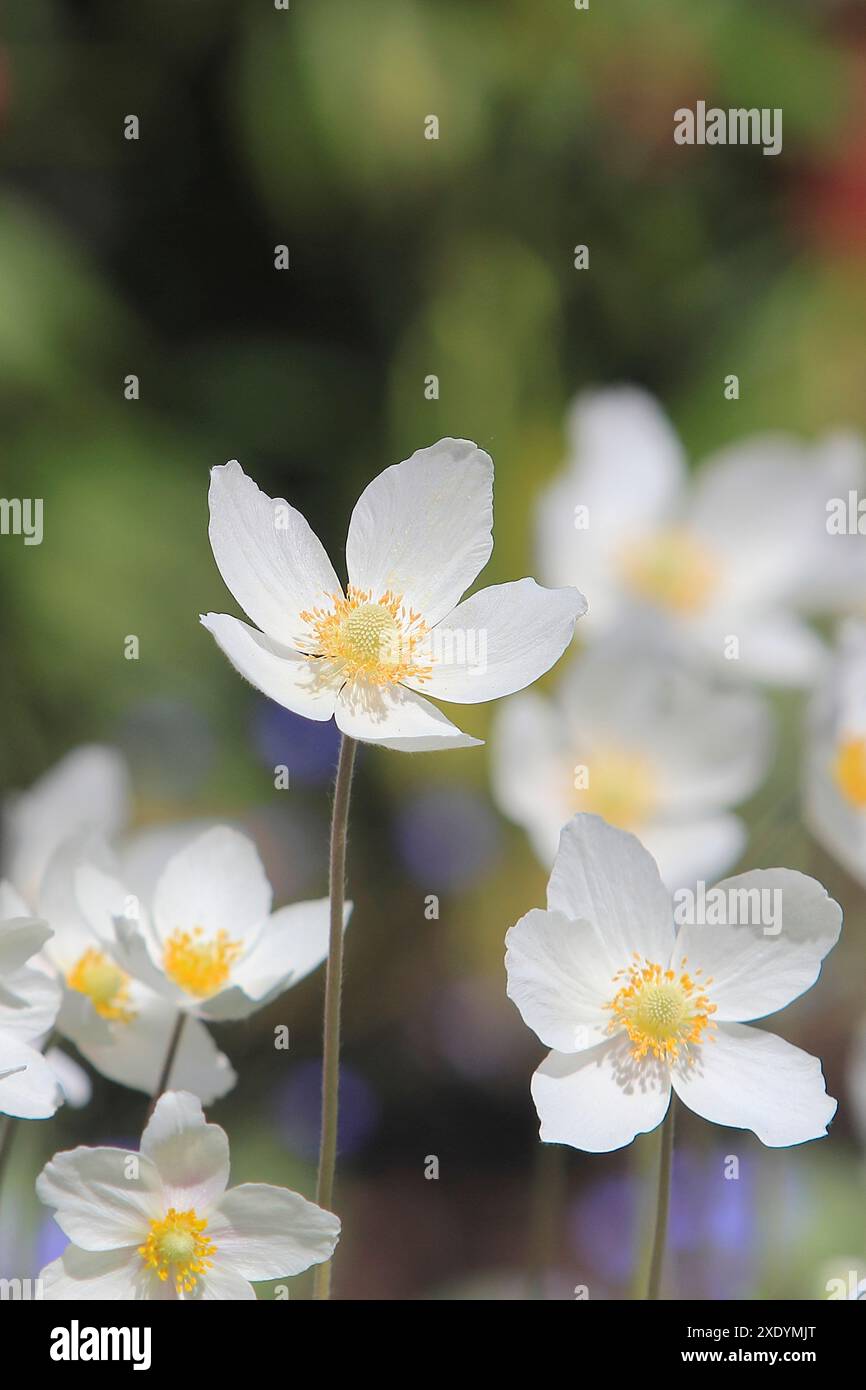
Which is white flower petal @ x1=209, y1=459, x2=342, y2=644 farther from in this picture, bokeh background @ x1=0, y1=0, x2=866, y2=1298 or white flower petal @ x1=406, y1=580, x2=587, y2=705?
bokeh background @ x1=0, y1=0, x2=866, y2=1298

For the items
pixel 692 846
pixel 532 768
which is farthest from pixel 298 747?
pixel 692 846

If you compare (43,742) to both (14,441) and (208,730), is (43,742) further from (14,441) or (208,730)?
(14,441)

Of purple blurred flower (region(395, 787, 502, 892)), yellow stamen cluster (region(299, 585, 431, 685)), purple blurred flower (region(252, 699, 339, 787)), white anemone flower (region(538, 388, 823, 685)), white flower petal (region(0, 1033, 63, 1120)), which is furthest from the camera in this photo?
purple blurred flower (region(395, 787, 502, 892))

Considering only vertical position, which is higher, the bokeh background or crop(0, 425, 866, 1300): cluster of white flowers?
the bokeh background

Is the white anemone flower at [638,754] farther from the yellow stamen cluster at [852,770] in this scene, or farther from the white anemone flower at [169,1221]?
the white anemone flower at [169,1221]

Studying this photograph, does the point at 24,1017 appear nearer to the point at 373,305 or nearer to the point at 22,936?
the point at 22,936

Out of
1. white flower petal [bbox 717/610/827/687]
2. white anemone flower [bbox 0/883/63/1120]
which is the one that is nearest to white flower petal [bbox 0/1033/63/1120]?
white anemone flower [bbox 0/883/63/1120]

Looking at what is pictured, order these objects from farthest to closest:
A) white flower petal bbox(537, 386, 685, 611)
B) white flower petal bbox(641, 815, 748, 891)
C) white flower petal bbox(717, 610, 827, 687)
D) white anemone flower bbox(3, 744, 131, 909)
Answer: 1. white flower petal bbox(537, 386, 685, 611)
2. white flower petal bbox(717, 610, 827, 687)
3. white flower petal bbox(641, 815, 748, 891)
4. white anemone flower bbox(3, 744, 131, 909)
